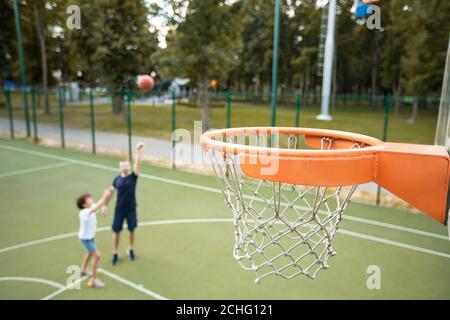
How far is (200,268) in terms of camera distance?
17.1 ft

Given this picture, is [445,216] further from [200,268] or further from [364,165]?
[200,268]

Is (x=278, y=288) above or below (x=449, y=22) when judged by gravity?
below

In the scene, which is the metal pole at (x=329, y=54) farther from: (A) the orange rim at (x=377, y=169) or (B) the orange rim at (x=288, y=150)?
(A) the orange rim at (x=377, y=169)

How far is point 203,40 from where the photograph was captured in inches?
637

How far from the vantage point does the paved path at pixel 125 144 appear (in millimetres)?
12078

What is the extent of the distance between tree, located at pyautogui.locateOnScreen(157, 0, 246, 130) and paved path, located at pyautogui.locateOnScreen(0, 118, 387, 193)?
358 cm

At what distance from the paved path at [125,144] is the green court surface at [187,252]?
2414mm

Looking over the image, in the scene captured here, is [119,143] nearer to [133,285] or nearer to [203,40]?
[203,40]

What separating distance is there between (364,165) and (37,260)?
497 cm

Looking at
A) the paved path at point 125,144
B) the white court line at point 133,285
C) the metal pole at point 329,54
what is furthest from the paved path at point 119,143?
the metal pole at point 329,54

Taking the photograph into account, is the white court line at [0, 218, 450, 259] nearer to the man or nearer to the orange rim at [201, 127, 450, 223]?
the man

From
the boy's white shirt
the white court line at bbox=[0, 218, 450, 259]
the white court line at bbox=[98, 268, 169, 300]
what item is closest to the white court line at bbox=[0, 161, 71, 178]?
the white court line at bbox=[0, 218, 450, 259]
